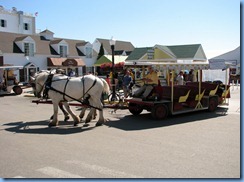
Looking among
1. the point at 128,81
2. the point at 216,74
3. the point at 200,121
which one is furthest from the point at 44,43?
the point at 200,121

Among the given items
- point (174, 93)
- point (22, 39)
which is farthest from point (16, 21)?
point (174, 93)

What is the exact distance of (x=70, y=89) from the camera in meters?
9.58

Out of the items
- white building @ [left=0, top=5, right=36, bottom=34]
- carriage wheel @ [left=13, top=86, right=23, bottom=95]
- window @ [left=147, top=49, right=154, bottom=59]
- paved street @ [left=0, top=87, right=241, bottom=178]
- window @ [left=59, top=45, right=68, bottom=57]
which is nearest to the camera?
paved street @ [left=0, top=87, right=241, bottom=178]

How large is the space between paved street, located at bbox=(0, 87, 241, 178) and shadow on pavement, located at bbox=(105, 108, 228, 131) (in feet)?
0.11

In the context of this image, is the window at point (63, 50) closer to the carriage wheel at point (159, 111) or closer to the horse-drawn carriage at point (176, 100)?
the horse-drawn carriage at point (176, 100)

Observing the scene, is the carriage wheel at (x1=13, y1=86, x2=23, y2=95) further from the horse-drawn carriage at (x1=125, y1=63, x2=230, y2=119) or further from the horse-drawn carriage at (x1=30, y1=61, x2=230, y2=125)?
the horse-drawn carriage at (x1=125, y1=63, x2=230, y2=119)

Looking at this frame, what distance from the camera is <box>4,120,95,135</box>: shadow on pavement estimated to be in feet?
28.4

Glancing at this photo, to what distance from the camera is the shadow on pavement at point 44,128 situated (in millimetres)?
8648

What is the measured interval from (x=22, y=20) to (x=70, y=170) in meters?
55.9

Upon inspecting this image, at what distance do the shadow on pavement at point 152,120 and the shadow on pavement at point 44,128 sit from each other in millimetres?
1039

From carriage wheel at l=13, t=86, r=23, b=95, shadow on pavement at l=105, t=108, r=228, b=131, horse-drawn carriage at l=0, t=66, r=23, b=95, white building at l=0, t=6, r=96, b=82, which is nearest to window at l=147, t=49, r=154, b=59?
white building at l=0, t=6, r=96, b=82

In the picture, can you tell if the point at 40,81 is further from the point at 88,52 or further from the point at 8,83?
the point at 88,52

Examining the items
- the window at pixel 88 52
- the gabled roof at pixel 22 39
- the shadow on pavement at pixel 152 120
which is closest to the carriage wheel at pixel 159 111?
the shadow on pavement at pixel 152 120

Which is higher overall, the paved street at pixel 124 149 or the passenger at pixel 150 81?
the passenger at pixel 150 81
